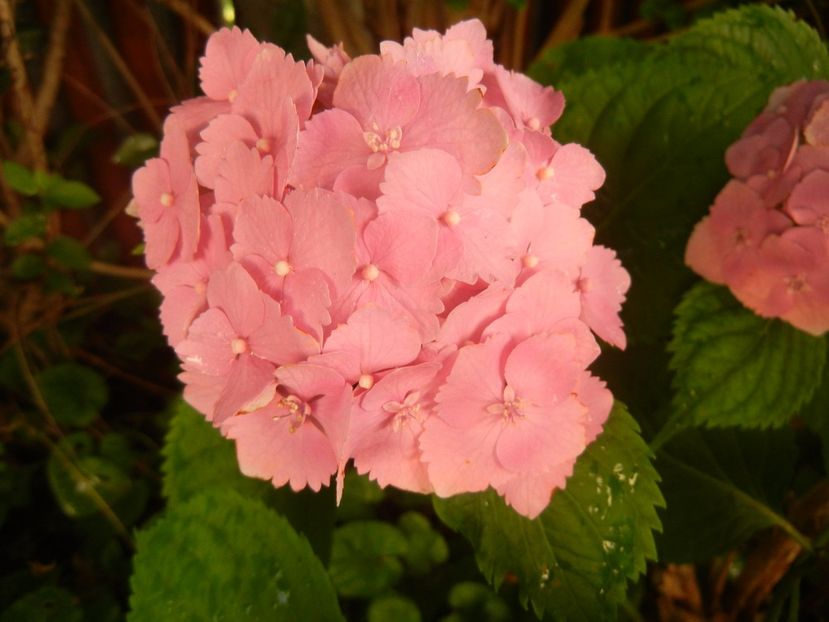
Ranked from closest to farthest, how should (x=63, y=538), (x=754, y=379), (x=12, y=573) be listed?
(x=754, y=379)
(x=12, y=573)
(x=63, y=538)

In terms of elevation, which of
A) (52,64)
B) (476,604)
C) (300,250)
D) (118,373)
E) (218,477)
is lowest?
(118,373)

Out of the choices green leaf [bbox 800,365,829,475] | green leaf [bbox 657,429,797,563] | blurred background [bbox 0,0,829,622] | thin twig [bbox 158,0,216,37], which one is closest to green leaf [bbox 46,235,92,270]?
blurred background [bbox 0,0,829,622]

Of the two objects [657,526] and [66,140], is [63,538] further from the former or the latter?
[657,526]

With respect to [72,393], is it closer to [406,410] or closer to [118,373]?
[118,373]

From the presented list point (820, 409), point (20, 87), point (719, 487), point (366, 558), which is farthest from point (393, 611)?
point (20, 87)

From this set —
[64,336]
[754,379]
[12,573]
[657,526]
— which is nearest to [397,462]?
[657,526]

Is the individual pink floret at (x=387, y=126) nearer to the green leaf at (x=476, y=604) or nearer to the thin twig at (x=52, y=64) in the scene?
the green leaf at (x=476, y=604)
